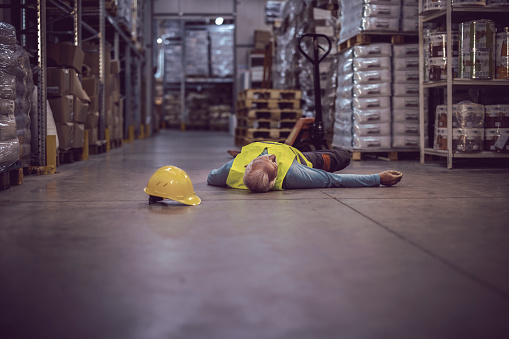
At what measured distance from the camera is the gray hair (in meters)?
4.11

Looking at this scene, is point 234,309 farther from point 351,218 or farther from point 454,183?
point 454,183

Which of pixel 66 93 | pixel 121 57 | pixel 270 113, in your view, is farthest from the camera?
pixel 121 57

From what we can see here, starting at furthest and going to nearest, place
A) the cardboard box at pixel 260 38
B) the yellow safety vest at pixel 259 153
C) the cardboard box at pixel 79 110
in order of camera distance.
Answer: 1. the cardboard box at pixel 260 38
2. the cardboard box at pixel 79 110
3. the yellow safety vest at pixel 259 153

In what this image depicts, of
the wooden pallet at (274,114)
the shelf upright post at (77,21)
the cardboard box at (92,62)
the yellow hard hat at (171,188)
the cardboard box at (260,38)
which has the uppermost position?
the cardboard box at (260,38)

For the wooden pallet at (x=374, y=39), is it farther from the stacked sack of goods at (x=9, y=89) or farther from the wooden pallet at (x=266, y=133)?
the stacked sack of goods at (x=9, y=89)

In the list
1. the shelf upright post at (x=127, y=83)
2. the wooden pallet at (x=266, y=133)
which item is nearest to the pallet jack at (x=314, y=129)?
the wooden pallet at (x=266, y=133)

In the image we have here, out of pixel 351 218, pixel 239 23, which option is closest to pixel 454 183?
pixel 351 218

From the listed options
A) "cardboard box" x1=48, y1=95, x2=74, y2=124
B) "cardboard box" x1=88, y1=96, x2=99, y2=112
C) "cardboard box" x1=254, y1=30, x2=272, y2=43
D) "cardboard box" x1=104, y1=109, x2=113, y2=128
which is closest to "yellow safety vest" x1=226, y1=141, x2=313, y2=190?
"cardboard box" x1=48, y1=95, x2=74, y2=124

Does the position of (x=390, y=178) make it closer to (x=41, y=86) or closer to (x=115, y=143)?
(x=41, y=86)

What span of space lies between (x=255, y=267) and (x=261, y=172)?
1.98m

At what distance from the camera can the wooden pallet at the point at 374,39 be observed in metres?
7.73

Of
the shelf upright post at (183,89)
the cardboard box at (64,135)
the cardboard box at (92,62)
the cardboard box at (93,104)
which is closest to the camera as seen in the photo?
the cardboard box at (64,135)

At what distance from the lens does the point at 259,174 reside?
4.12 metres

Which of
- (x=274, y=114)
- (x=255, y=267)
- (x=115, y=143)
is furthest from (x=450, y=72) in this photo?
(x=115, y=143)
